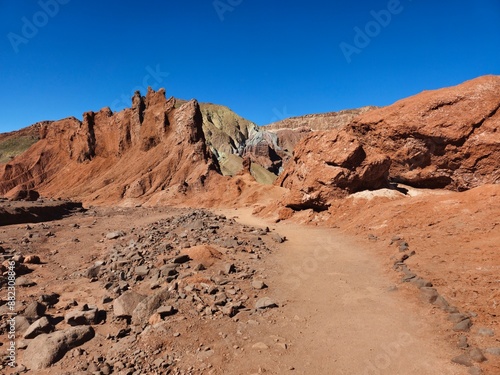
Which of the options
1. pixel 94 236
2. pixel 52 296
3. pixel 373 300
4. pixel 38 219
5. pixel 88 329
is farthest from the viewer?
pixel 38 219

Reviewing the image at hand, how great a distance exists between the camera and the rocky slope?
60.6ft

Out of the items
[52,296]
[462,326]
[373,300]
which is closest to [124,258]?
[52,296]

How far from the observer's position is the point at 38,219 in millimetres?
23281

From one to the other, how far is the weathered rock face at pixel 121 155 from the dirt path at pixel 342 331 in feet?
101

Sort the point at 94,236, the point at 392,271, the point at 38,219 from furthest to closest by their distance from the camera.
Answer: the point at 38,219
the point at 94,236
the point at 392,271

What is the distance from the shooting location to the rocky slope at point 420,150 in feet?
60.6

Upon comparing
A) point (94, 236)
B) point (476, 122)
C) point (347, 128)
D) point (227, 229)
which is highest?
point (347, 128)

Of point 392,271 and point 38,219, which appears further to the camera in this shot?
point 38,219

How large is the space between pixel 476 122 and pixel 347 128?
7.95 meters

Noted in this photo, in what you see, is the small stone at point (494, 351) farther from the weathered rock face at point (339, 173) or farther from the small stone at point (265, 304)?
the weathered rock face at point (339, 173)

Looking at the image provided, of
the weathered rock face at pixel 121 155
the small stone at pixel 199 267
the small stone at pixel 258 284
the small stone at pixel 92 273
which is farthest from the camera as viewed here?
the weathered rock face at pixel 121 155

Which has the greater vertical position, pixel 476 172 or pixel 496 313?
pixel 476 172

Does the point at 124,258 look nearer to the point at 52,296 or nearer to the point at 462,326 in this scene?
the point at 52,296

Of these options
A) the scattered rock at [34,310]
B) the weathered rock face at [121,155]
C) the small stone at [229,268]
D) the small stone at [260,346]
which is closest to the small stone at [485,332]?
the small stone at [260,346]
